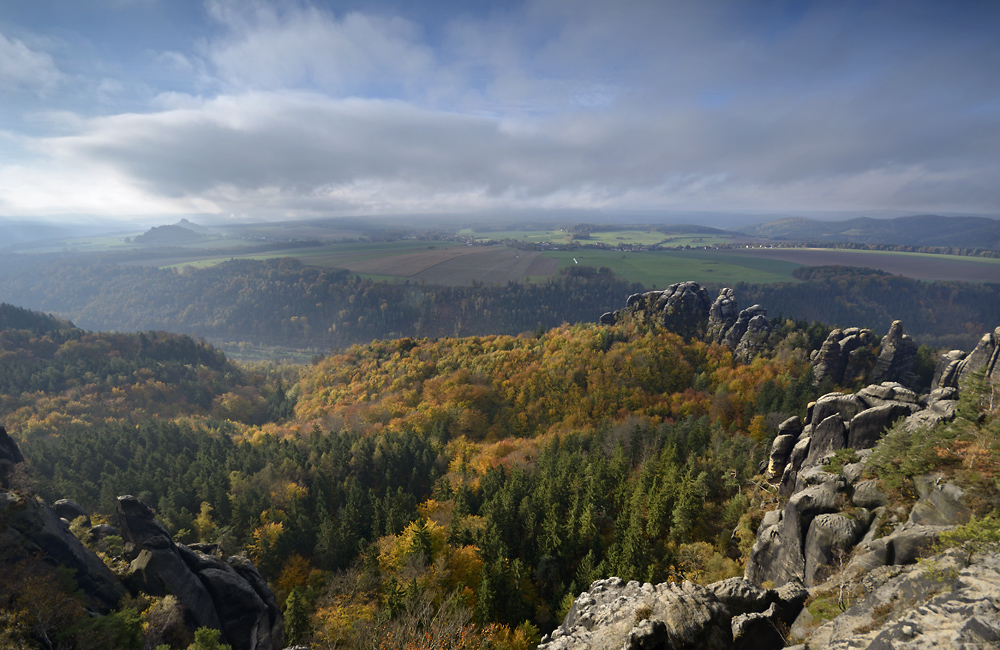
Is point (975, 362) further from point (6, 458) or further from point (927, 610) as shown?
point (6, 458)

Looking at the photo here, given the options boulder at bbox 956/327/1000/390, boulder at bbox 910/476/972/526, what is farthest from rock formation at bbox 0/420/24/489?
boulder at bbox 956/327/1000/390

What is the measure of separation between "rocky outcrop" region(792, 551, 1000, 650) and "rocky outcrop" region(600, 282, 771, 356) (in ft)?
277

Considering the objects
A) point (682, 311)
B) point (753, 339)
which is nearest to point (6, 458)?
point (753, 339)

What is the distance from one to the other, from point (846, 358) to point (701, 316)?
123 ft

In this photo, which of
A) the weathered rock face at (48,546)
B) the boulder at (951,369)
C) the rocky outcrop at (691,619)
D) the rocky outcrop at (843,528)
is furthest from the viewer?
the boulder at (951,369)

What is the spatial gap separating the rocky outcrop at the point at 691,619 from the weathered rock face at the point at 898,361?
225 feet

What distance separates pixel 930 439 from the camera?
18875 millimetres

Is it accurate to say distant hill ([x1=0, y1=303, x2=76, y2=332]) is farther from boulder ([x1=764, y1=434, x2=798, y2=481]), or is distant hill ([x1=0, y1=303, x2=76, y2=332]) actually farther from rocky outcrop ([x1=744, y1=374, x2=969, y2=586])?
rocky outcrop ([x1=744, y1=374, x2=969, y2=586])

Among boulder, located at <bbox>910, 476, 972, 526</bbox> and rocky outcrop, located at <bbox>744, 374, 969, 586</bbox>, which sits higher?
boulder, located at <bbox>910, 476, 972, 526</bbox>

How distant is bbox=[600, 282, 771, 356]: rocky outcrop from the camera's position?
89.5 metres

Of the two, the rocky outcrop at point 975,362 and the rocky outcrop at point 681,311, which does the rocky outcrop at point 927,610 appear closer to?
the rocky outcrop at point 975,362

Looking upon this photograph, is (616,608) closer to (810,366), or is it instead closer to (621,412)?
(621,412)

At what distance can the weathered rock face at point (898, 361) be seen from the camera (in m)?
64.5

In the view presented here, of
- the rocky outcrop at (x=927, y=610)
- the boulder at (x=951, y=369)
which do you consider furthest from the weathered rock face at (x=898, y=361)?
the rocky outcrop at (x=927, y=610)
